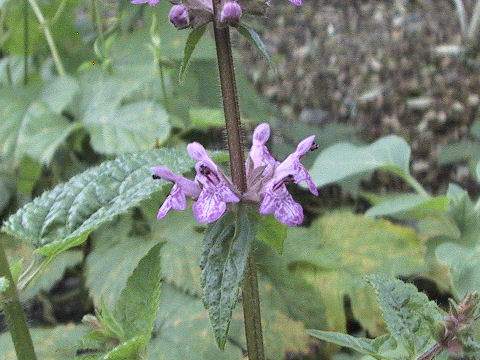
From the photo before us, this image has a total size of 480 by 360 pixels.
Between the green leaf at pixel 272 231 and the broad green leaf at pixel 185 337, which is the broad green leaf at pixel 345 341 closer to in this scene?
the green leaf at pixel 272 231

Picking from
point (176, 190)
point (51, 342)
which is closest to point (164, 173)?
point (176, 190)

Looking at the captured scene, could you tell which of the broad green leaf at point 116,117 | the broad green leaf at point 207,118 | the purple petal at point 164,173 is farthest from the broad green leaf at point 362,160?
the purple petal at point 164,173

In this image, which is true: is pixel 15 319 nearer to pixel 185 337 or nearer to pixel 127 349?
pixel 127 349

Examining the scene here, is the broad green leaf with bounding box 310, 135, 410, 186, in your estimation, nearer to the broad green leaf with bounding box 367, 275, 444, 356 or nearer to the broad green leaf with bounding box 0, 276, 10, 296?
the broad green leaf with bounding box 367, 275, 444, 356

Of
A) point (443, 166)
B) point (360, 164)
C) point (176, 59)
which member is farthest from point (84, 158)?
point (443, 166)

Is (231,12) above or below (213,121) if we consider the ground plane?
above

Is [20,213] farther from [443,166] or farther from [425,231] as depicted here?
[443,166]
